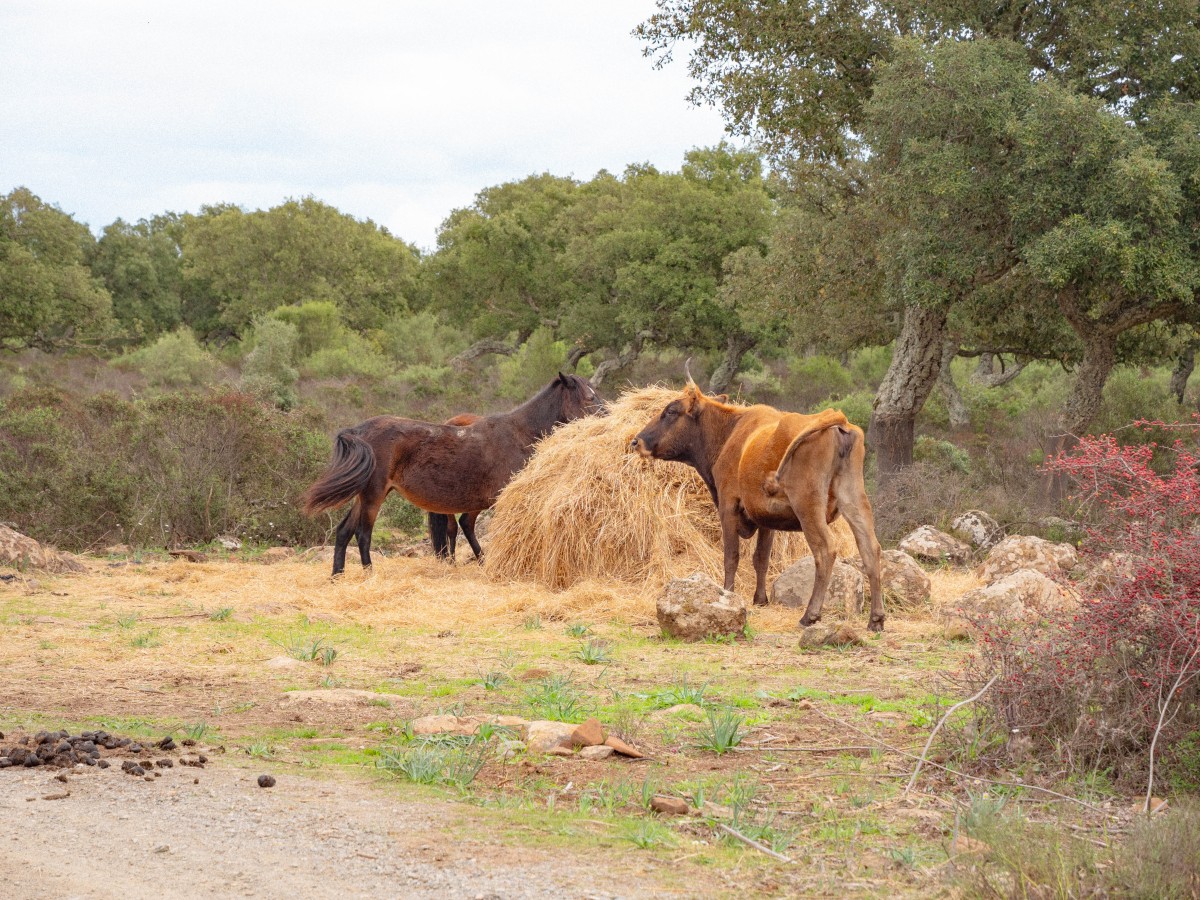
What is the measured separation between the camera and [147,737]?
19.2 ft

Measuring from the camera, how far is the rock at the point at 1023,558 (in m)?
11.4

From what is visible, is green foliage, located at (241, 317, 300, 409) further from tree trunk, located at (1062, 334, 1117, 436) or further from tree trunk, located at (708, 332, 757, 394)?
tree trunk, located at (1062, 334, 1117, 436)

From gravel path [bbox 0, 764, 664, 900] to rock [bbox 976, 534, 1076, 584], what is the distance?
7.99m

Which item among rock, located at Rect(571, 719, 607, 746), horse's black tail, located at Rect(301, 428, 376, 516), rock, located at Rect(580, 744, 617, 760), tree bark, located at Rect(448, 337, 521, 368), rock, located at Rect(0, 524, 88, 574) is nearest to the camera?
rock, located at Rect(580, 744, 617, 760)

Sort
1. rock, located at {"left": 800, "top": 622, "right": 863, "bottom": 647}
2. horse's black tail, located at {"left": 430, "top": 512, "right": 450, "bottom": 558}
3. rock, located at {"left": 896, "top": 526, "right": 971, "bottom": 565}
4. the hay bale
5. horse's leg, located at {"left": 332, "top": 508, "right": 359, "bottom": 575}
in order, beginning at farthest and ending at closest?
1. rock, located at {"left": 896, "top": 526, "right": 971, "bottom": 565}
2. horse's black tail, located at {"left": 430, "top": 512, "right": 450, "bottom": 558}
3. horse's leg, located at {"left": 332, "top": 508, "right": 359, "bottom": 575}
4. the hay bale
5. rock, located at {"left": 800, "top": 622, "right": 863, "bottom": 647}

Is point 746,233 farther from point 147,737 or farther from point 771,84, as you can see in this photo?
point 147,737

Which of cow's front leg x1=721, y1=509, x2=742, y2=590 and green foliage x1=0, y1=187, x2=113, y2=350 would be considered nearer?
cow's front leg x1=721, y1=509, x2=742, y2=590

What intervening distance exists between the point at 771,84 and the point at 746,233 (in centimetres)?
2093

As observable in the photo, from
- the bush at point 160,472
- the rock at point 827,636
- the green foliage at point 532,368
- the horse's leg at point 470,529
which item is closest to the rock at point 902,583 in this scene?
the rock at point 827,636

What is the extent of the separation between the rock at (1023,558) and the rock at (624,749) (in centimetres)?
674

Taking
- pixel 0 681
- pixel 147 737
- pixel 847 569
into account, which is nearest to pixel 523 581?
pixel 847 569

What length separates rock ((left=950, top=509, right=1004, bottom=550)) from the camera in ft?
50.1

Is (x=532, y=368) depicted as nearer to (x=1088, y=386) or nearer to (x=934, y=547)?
(x=1088, y=386)

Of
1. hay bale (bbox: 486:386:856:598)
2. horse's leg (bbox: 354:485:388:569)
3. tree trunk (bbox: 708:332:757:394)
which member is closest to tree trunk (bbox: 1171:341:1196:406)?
tree trunk (bbox: 708:332:757:394)
